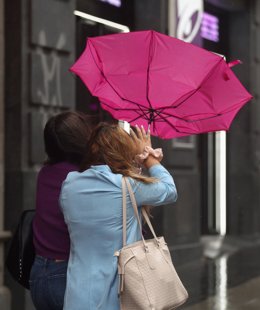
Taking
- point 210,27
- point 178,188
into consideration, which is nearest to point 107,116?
point 178,188

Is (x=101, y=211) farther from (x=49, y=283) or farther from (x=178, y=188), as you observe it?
(x=178, y=188)

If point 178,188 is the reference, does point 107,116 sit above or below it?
above

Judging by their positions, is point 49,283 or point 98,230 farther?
point 49,283

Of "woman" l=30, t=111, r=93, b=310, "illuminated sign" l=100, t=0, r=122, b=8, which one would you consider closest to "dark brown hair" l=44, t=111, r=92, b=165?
"woman" l=30, t=111, r=93, b=310

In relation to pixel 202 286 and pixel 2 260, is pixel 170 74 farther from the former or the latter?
pixel 202 286

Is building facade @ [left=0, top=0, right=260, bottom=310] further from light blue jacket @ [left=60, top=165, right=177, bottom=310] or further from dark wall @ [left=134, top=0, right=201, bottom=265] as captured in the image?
light blue jacket @ [left=60, top=165, right=177, bottom=310]

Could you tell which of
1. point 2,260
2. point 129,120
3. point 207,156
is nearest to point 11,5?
point 2,260

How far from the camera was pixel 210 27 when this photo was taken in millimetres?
11508

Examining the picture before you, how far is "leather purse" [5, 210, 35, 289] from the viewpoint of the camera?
3.01m

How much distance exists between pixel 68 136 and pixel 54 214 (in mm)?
351

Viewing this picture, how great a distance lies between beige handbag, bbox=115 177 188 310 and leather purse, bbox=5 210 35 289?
597mm

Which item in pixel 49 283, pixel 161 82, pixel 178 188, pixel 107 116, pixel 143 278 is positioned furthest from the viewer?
pixel 178 188

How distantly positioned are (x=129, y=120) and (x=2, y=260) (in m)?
2.94

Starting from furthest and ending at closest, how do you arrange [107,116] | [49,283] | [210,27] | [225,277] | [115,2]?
1. [210,27]
2. [115,2]
3. [107,116]
4. [225,277]
5. [49,283]
